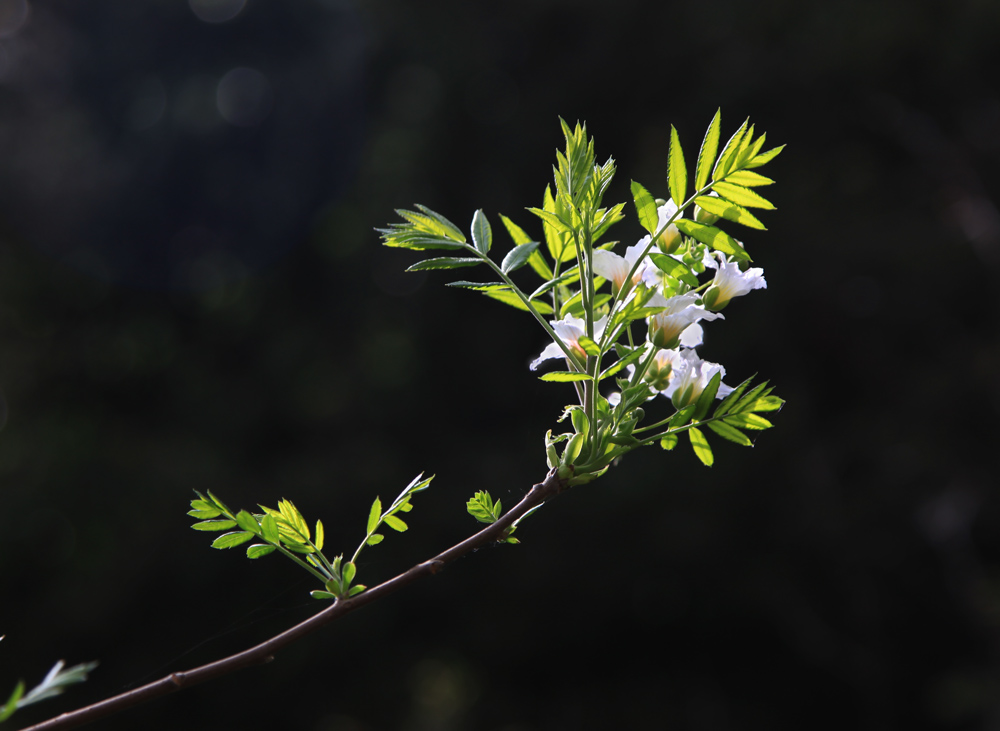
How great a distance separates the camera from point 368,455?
377cm

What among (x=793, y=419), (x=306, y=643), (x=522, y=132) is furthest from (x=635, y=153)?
(x=306, y=643)

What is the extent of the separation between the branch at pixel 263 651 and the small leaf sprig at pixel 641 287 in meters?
0.08

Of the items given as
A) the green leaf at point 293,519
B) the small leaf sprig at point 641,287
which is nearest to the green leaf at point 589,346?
the small leaf sprig at point 641,287

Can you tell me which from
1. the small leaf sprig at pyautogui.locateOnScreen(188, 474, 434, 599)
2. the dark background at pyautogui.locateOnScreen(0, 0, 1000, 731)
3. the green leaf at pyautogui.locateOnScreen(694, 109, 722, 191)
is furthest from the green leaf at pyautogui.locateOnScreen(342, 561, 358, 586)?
the dark background at pyautogui.locateOnScreen(0, 0, 1000, 731)

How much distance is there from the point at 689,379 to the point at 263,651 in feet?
1.06

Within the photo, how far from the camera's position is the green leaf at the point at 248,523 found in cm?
47

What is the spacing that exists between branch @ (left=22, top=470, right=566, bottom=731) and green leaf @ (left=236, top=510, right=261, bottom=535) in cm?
11

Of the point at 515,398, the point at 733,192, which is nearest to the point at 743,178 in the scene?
the point at 733,192

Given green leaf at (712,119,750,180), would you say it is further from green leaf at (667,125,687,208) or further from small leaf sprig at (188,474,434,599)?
small leaf sprig at (188,474,434,599)

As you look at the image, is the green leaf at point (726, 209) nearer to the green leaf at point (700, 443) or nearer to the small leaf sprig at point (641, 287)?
the small leaf sprig at point (641, 287)

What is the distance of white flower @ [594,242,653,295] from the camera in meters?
0.48

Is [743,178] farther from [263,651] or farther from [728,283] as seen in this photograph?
[263,651]

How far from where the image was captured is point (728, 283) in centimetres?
49

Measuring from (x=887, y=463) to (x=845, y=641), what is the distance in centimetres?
89
